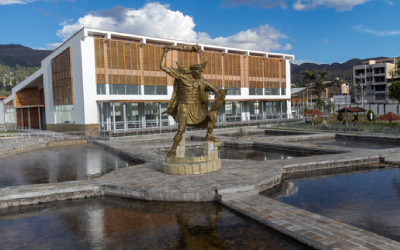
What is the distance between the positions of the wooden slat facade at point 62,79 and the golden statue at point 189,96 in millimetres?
25214

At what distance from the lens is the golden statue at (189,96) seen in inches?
371

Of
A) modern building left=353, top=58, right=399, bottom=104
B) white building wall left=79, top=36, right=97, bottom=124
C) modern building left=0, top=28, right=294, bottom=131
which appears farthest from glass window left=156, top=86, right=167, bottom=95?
modern building left=353, top=58, right=399, bottom=104

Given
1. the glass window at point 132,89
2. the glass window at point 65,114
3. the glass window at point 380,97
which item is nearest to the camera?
the glass window at point 65,114

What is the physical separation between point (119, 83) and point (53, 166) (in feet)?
63.4

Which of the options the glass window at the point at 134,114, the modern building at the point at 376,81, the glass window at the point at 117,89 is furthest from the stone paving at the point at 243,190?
the modern building at the point at 376,81

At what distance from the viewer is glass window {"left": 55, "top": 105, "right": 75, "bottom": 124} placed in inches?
1254

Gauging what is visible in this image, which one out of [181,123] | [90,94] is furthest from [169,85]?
[181,123]

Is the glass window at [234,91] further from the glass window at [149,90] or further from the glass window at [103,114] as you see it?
the glass window at [103,114]

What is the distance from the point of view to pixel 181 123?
938 cm

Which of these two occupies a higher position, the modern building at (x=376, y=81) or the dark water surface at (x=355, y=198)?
the modern building at (x=376, y=81)

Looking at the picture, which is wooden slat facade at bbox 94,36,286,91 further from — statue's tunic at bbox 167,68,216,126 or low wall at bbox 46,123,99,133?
statue's tunic at bbox 167,68,216,126

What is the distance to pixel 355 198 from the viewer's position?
24.0 feet

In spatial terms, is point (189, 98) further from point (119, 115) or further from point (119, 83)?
point (119, 115)

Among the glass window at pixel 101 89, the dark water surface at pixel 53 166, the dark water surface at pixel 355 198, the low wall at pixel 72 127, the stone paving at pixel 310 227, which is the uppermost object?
the glass window at pixel 101 89
